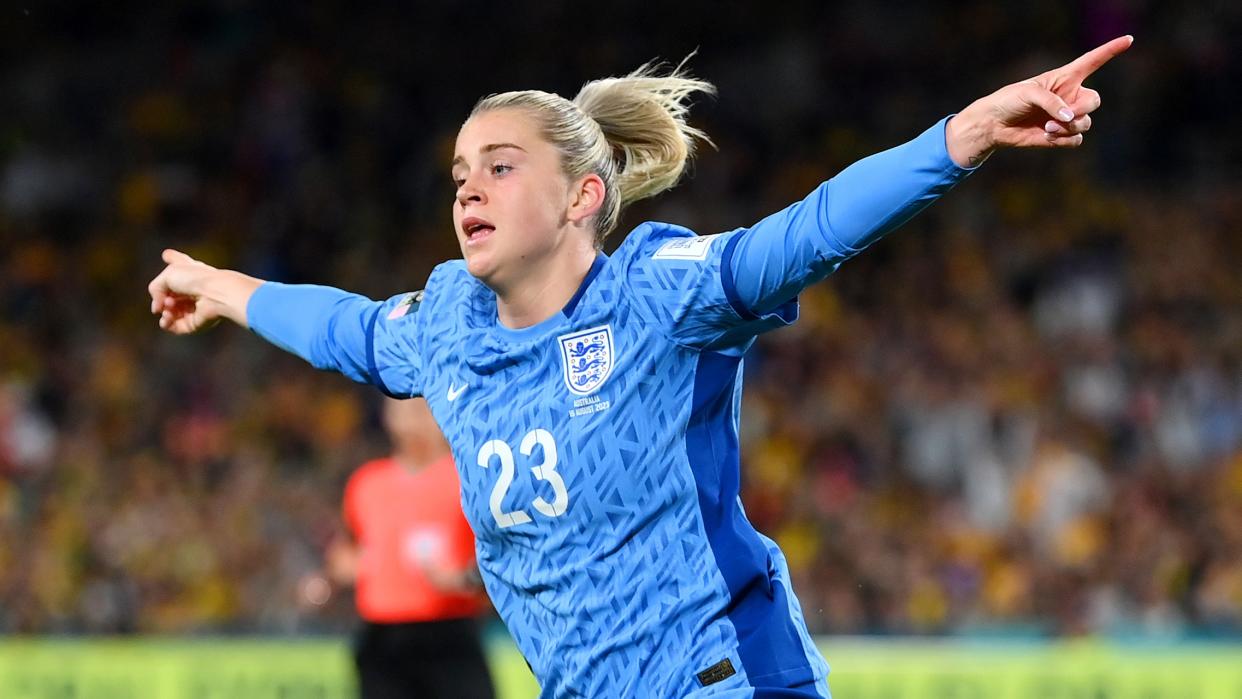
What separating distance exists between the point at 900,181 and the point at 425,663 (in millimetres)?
4742

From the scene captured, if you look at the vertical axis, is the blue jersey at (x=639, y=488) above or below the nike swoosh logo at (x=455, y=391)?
below

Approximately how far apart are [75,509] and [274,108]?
4.09 metres

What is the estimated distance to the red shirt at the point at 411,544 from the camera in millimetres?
7426

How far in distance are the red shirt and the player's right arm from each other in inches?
127

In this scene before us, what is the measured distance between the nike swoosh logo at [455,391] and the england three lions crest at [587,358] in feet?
0.84

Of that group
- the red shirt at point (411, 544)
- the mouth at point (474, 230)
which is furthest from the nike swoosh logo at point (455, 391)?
the red shirt at point (411, 544)

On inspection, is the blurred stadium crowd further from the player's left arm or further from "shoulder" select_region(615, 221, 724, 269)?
the player's left arm

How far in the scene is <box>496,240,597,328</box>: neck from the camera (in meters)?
3.63

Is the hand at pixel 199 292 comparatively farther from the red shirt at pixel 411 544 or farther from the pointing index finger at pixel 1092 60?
the red shirt at pixel 411 544

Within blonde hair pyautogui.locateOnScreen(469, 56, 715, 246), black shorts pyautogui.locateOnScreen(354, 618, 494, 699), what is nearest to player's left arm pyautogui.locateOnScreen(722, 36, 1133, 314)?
blonde hair pyautogui.locateOnScreen(469, 56, 715, 246)

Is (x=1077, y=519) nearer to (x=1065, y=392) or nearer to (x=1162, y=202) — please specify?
(x=1065, y=392)

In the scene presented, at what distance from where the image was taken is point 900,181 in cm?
305

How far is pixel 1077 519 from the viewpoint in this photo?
9.81 metres

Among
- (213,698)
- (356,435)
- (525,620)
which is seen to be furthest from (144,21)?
(525,620)
